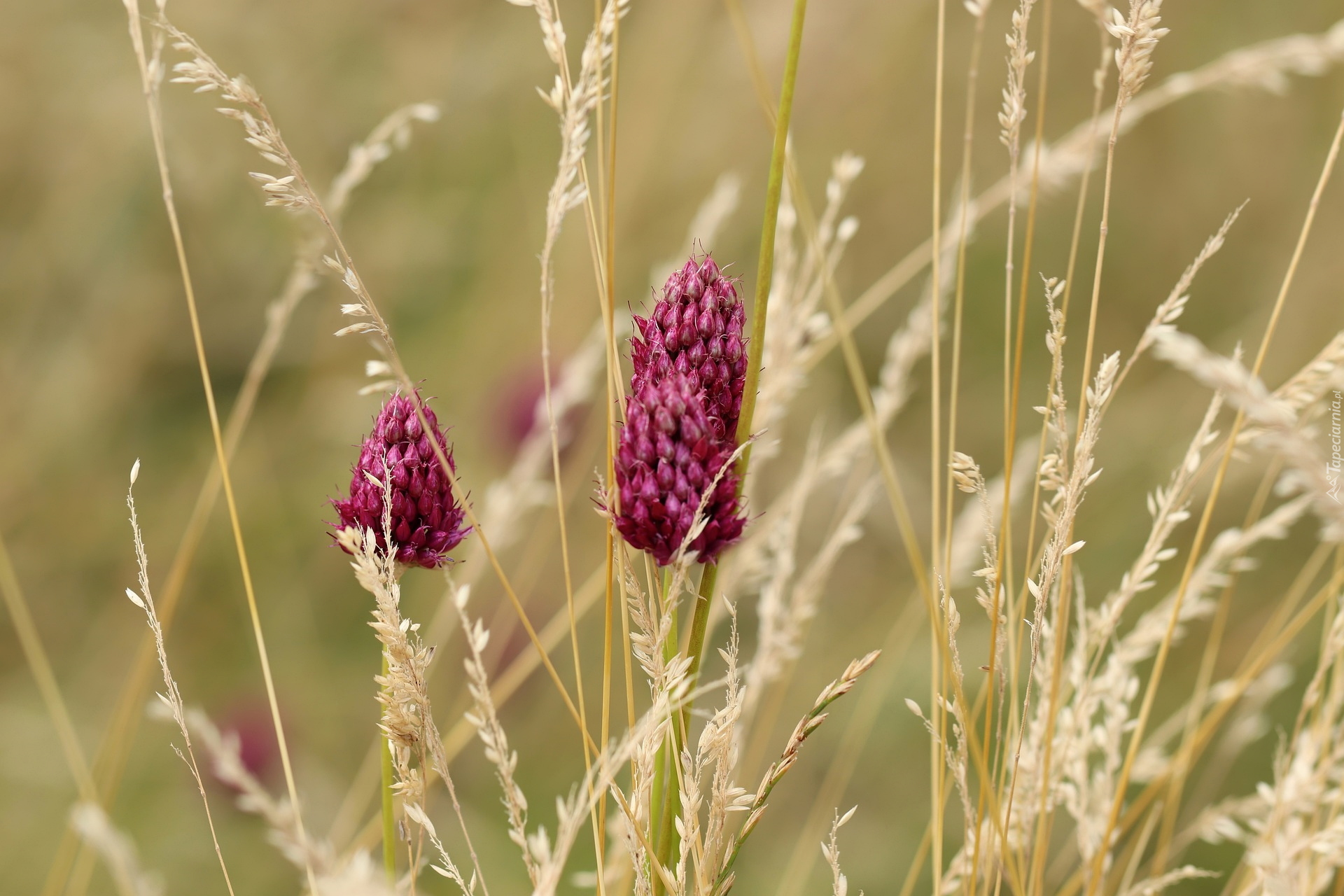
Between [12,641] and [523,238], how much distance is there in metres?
1.69

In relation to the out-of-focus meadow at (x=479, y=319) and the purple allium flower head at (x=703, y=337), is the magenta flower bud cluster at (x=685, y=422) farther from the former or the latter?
the out-of-focus meadow at (x=479, y=319)

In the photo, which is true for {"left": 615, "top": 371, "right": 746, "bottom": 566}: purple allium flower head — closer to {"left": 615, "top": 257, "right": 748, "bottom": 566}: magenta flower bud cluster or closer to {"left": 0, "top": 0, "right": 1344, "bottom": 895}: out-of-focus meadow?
{"left": 615, "top": 257, "right": 748, "bottom": 566}: magenta flower bud cluster

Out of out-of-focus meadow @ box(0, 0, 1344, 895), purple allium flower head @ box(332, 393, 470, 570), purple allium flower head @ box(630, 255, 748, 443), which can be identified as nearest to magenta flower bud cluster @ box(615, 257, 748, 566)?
purple allium flower head @ box(630, 255, 748, 443)

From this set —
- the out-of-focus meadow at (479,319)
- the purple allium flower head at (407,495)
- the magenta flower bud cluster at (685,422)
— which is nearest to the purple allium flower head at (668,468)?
the magenta flower bud cluster at (685,422)

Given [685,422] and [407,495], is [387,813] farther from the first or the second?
[685,422]

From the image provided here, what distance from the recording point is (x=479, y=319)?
268 cm

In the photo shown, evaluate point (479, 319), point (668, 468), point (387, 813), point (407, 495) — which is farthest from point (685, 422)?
point (479, 319)

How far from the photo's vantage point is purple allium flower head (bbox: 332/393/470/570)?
2.56ft

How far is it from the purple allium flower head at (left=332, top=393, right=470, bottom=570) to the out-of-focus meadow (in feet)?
4.16

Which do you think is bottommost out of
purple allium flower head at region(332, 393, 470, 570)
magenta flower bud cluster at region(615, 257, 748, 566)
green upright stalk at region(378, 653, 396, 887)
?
green upright stalk at region(378, 653, 396, 887)

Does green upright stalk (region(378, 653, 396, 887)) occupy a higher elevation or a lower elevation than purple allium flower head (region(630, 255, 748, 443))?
lower

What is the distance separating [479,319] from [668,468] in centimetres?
209

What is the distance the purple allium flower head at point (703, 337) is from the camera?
74cm

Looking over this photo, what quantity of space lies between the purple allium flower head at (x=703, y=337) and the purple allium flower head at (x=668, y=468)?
0.03 meters
